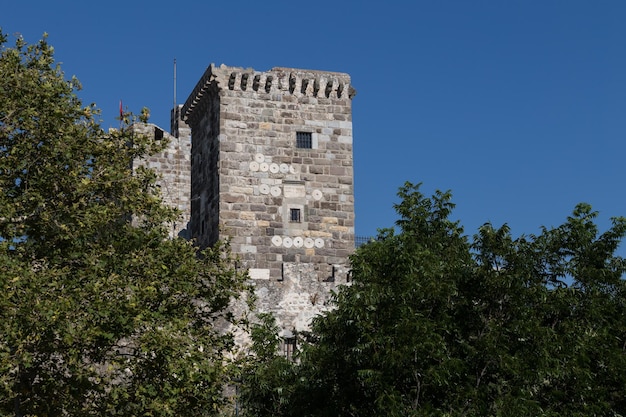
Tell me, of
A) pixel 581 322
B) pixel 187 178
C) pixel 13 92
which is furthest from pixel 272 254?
pixel 13 92

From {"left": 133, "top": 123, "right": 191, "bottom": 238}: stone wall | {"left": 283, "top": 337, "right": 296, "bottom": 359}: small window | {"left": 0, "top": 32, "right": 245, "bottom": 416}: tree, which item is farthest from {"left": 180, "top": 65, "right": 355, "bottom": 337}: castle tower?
{"left": 0, "top": 32, "right": 245, "bottom": 416}: tree

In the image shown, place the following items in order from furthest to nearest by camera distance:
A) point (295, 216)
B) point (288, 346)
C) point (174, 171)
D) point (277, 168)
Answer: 1. point (174, 171)
2. point (277, 168)
3. point (295, 216)
4. point (288, 346)

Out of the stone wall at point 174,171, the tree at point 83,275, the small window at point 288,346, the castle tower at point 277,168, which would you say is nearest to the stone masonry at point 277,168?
the castle tower at point 277,168

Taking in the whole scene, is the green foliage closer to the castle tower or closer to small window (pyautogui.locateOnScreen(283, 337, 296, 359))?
small window (pyautogui.locateOnScreen(283, 337, 296, 359))

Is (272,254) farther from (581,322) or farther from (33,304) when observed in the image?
(33,304)

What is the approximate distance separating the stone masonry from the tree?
15022 millimetres

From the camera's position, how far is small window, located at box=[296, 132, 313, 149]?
42.9 metres

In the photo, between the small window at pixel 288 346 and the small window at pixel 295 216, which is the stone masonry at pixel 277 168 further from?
the small window at pixel 288 346

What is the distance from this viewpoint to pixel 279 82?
4334 centimetres

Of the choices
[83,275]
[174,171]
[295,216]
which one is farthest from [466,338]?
[174,171]

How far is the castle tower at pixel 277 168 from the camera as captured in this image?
136 feet

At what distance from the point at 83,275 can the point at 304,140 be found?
2075 centimetres

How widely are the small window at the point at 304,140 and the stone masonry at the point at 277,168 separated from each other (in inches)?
1.5

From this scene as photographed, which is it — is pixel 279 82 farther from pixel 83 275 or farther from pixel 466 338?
pixel 83 275
